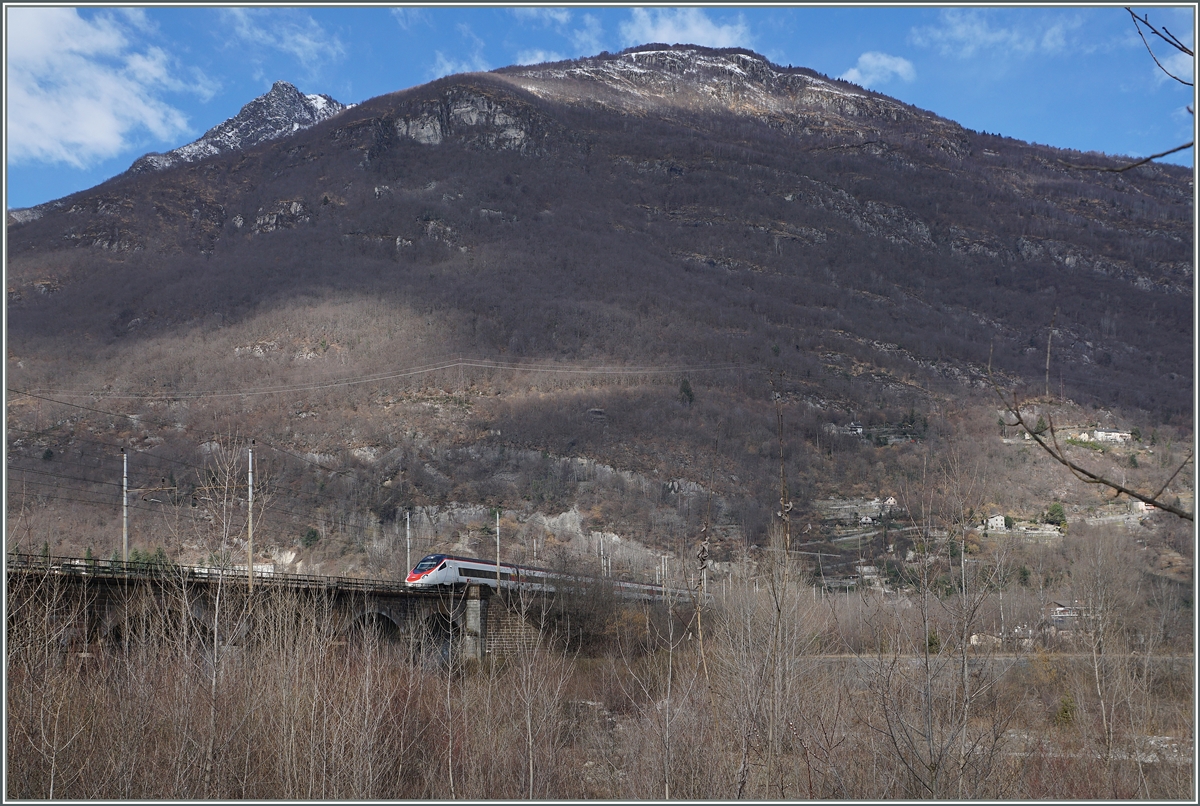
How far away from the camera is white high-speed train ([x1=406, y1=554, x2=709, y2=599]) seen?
42.9 metres

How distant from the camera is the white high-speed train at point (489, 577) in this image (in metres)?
42.9

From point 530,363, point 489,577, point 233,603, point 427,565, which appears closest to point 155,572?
point 233,603

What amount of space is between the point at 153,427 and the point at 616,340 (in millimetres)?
73979

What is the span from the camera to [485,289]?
164 meters

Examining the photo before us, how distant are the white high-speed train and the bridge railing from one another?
1403 mm

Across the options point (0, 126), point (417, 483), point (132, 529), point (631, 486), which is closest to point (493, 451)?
point (417, 483)

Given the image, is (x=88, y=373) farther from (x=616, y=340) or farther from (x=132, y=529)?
(x=616, y=340)

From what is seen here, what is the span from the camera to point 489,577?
149 feet

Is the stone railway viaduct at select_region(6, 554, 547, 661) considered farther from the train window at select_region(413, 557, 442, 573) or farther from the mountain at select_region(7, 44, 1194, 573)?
the mountain at select_region(7, 44, 1194, 573)

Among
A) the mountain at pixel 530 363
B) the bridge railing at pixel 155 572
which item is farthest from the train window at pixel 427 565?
the mountain at pixel 530 363

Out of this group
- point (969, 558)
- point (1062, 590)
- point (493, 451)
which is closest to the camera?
point (969, 558)

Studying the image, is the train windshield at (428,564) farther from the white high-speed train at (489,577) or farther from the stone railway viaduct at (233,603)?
the stone railway viaduct at (233,603)

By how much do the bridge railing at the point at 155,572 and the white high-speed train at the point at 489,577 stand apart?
140cm

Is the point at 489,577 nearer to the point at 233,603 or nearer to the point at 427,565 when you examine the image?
the point at 427,565
